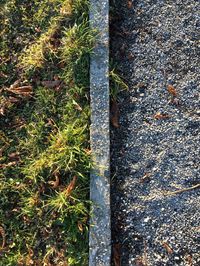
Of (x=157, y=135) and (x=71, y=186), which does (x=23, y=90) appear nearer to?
(x=71, y=186)

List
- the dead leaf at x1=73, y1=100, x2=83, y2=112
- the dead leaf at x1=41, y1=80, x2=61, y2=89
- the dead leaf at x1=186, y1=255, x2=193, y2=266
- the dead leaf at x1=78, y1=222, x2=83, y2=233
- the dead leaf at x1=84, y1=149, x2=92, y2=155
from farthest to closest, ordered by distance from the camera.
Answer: the dead leaf at x1=41, y1=80, x2=61, y2=89 → the dead leaf at x1=73, y1=100, x2=83, y2=112 → the dead leaf at x1=84, y1=149, x2=92, y2=155 → the dead leaf at x1=78, y1=222, x2=83, y2=233 → the dead leaf at x1=186, y1=255, x2=193, y2=266

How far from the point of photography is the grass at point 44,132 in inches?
125

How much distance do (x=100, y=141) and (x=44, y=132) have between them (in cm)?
47

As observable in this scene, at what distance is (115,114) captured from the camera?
3.32 meters

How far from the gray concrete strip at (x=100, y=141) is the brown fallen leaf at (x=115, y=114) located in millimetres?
67

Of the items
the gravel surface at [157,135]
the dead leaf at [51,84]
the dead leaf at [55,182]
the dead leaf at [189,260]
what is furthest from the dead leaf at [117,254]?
the dead leaf at [51,84]

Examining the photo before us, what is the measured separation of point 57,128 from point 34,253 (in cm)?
94

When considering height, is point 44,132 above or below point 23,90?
below

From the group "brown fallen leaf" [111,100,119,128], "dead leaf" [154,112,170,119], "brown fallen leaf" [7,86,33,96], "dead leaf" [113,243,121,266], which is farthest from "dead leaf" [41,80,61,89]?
"dead leaf" [113,243,121,266]

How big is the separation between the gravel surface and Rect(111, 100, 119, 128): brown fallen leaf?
38mm

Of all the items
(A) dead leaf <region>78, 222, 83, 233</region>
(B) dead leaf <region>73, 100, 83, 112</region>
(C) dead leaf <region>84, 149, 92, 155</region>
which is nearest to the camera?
(A) dead leaf <region>78, 222, 83, 233</region>

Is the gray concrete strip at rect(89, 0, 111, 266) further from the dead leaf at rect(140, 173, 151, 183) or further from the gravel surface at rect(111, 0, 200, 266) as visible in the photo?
the dead leaf at rect(140, 173, 151, 183)

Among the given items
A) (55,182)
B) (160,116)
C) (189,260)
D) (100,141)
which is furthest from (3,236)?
(160,116)

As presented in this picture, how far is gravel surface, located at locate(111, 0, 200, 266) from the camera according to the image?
3.05 metres
